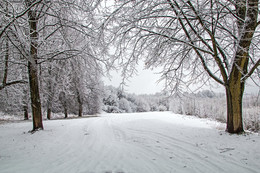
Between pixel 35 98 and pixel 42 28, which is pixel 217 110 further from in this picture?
pixel 42 28

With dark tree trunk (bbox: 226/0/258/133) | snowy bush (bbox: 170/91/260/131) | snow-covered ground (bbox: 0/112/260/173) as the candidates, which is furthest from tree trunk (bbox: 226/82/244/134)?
snowy bush (bbox: 170/91/260/131)

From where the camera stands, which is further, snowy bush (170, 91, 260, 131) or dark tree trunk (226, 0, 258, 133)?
snowy bush (170, 91, 260, 131)

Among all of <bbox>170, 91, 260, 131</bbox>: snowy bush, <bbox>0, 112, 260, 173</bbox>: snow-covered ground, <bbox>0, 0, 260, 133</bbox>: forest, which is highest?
<bbox>0, 0, 260, 133</bbox>: forest

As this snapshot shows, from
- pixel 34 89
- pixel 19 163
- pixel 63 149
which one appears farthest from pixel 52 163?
pixel 34 89

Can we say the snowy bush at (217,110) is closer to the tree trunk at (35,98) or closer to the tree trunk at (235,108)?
the tree trunk at (235,108)

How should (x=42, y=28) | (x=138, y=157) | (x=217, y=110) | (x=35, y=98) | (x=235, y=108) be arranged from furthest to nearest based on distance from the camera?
(x=217, y=110)
(x=35, y=98)
(x=42, y=28)
(x=235, y=108)
(x=138, y=157)

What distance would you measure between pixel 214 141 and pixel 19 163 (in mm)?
5302

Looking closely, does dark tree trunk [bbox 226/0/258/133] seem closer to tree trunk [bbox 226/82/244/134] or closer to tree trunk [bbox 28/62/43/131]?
tree trunk [bbox 226/82/244/134]

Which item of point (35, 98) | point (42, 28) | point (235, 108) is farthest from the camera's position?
point (35, 98)

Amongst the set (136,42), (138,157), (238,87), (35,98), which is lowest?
(138,157)

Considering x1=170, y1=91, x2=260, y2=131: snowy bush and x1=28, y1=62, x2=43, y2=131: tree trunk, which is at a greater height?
x1=28, y1=62, x2=43, y2=131: tree trunk

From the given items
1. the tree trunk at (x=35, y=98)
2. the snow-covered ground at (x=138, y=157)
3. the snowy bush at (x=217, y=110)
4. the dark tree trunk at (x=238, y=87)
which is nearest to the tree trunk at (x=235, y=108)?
the dark tree trunk at (x=238, y=87)

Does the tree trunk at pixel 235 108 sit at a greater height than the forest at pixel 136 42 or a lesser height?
lesser

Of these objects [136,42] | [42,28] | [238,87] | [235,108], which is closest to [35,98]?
[42,28]
